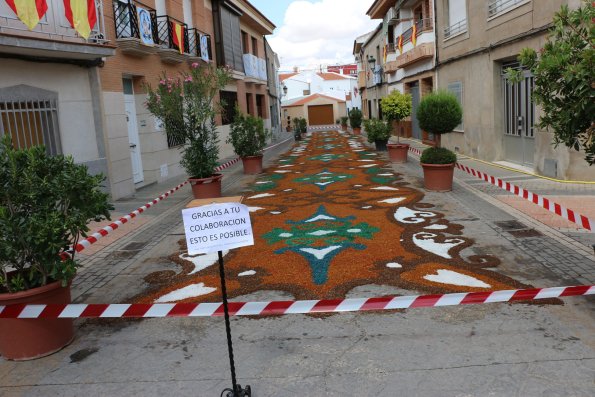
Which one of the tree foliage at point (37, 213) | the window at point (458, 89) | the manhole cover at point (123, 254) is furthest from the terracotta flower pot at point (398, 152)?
the tree foliage at point (37, 213)

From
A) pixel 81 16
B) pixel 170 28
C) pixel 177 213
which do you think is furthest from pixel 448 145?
pixel 81 16

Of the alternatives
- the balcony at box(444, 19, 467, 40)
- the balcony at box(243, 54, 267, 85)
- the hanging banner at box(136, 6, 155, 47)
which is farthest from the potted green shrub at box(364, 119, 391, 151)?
the hanging banner at box(136, 6, 155, 47)

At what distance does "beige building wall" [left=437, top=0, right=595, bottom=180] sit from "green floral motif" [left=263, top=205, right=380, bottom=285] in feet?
19.1

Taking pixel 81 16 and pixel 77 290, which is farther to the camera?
pixel 81 16

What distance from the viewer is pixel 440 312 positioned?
15.9 ft

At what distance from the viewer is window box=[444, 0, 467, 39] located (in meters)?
17.2

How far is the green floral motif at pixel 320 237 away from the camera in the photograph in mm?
6472

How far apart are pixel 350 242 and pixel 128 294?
3089mm

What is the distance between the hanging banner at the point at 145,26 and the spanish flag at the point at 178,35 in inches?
54.6

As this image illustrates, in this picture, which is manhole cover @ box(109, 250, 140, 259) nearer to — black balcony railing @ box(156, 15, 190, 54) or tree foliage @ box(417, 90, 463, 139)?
tree foliage @ box(417, 90, 463, 139)

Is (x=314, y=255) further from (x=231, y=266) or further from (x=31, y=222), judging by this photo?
(x=31, y=222)

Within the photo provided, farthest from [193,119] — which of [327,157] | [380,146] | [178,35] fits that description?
[380,146]

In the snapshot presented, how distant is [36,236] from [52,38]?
25.0 feet

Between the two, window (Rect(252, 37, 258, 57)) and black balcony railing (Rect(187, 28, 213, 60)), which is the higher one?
window (Rect(252, 37, 258, 57))
